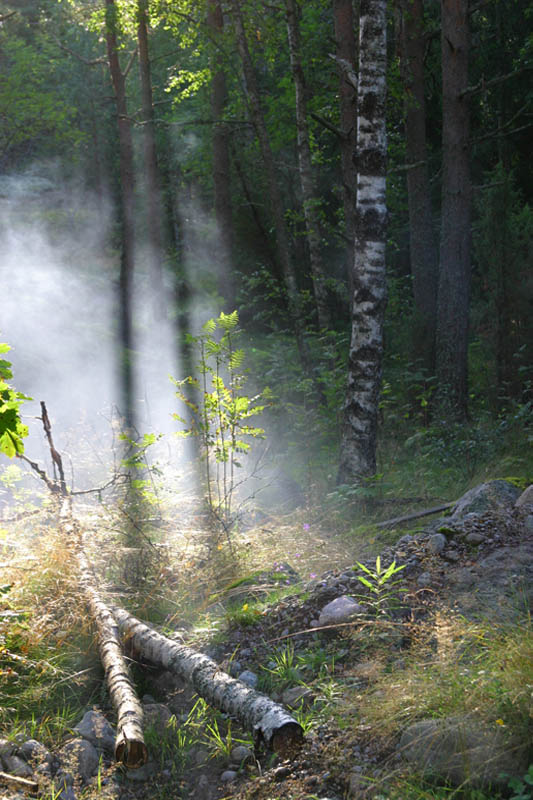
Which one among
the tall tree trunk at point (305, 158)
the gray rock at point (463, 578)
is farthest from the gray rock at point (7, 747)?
the tall tree trunk at point (305, 158)

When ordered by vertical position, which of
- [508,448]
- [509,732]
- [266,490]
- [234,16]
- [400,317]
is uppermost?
[234,16]

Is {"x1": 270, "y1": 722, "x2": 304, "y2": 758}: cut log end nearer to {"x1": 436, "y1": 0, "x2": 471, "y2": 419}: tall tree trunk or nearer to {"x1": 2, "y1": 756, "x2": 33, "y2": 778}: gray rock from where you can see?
{"x1": 2, "y1": 756, "x2": 33, "y2": 778}: gray rock

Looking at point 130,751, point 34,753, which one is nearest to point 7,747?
point 34,753

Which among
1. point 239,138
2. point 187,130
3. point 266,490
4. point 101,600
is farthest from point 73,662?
point 187,130

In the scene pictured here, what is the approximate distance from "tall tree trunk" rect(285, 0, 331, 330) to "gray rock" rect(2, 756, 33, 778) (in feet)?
30.2

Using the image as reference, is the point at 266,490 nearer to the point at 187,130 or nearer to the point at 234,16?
the point at 234,16

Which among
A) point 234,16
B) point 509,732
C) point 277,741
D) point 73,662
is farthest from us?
point 234,16

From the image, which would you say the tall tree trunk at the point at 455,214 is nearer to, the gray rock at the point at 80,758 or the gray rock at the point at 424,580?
the gray rock at the point at 424,580

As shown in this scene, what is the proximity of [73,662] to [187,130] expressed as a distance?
67.1 feet

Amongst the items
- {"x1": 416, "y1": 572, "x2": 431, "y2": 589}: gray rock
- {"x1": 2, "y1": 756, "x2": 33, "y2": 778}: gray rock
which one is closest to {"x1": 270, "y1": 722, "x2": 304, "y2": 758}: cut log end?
{"x1": 2, "y1": 756, "x2": 33, "y2": 778}: gray rock

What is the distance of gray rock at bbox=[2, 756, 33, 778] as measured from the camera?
9.12 ft

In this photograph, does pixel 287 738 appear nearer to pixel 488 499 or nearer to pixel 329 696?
pixel 329 696

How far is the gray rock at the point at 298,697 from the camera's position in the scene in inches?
127

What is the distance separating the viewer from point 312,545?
5664mm
